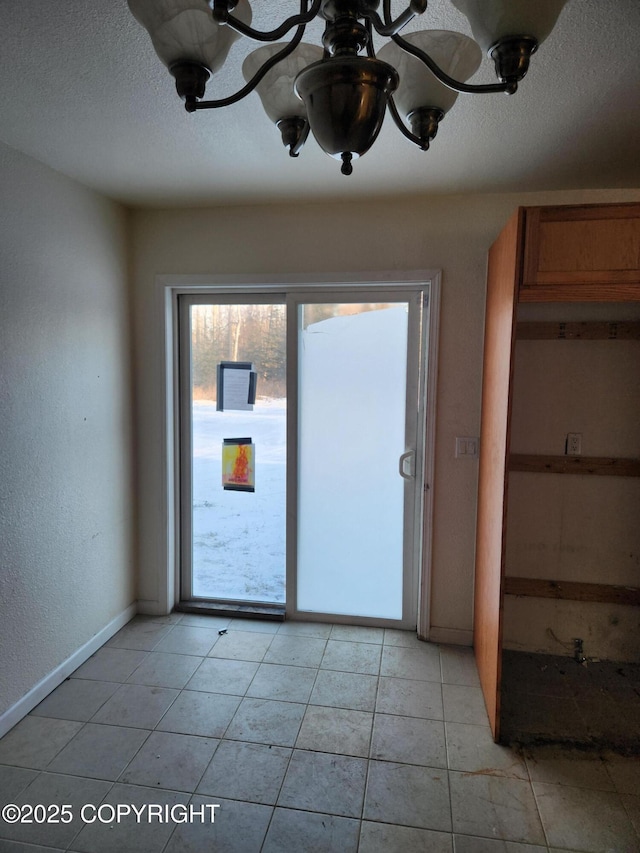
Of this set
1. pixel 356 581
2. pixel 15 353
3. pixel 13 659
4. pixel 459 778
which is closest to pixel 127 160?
pixel 15 353

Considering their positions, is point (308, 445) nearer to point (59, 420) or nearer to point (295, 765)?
point (59, 420)

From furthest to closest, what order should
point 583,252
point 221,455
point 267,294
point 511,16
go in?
1. point 221,455
2. point 267,294
3. point 583,252
4. point 511,16

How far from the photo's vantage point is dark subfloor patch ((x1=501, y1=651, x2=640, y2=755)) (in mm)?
2145

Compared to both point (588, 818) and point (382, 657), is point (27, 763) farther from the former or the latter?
point (588, 818)

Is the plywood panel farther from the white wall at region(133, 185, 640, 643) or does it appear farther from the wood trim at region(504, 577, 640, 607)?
the wood trim at region(504, 577, 640, 607)

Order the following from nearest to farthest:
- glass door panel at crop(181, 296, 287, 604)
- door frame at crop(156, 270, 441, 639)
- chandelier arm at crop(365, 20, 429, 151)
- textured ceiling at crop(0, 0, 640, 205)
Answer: chandelier arm at crop(365, 20, 429, 151) → textured ceiling at crop(0, 0, 640, 205) → door frame at crop(156, 270, 441, 639) → glass door panel at crop(181, 296, 287, 604)

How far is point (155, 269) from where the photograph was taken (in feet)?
9.80

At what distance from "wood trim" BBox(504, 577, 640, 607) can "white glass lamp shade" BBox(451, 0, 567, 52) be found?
2428 mm

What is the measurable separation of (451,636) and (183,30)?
2.94 metres

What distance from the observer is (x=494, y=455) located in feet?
7.71

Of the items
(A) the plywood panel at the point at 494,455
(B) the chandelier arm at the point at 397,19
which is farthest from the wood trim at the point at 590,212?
(B) the chandelier arm at the point at 397,19

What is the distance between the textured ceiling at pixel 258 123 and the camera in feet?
4.56

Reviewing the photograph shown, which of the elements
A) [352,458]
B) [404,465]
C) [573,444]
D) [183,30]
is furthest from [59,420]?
[573,444]

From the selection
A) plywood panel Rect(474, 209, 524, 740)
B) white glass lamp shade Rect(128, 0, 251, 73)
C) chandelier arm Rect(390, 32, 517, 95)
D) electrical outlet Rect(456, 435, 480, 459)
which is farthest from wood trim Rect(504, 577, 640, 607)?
white glass lamp shade Rect(128, 0, 251, 73)
